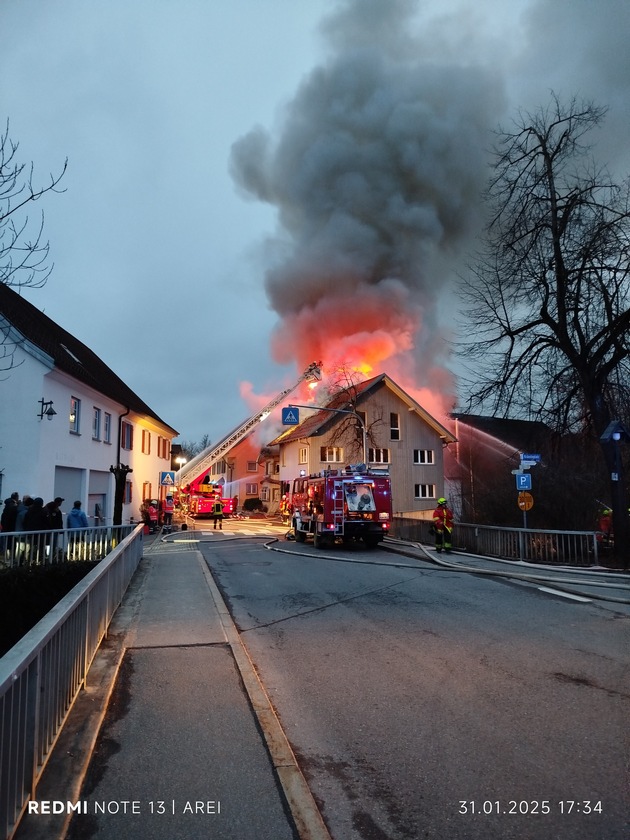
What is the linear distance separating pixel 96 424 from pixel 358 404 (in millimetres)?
14120

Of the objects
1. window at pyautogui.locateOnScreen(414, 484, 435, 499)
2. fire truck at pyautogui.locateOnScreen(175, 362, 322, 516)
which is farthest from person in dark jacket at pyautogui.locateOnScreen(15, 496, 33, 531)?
window at pyautogui.locateOnScreen(414, 484, 435, 499)

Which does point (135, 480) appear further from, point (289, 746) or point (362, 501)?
point (289, 746)

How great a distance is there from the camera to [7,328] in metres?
16.1

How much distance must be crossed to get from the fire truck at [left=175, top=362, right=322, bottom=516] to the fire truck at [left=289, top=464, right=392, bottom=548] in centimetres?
1226

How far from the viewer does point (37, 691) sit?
2.75m

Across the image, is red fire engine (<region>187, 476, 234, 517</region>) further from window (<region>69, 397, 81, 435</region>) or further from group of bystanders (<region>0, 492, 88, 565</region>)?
group of bystanders (<region>0, 492, 88, 565</region>)

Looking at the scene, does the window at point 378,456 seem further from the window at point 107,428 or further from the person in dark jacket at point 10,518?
the person in dark jacket at point 10,518

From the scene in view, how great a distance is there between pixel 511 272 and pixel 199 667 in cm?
1184

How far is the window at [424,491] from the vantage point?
3494 cm

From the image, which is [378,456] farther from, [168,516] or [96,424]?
[96,424]

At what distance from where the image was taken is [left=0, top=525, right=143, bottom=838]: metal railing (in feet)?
7.53

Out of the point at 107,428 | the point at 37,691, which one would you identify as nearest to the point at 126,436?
the point at 107,428

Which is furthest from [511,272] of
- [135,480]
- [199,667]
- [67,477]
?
[135,480]

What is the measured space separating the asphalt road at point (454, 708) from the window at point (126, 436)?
18.5m
